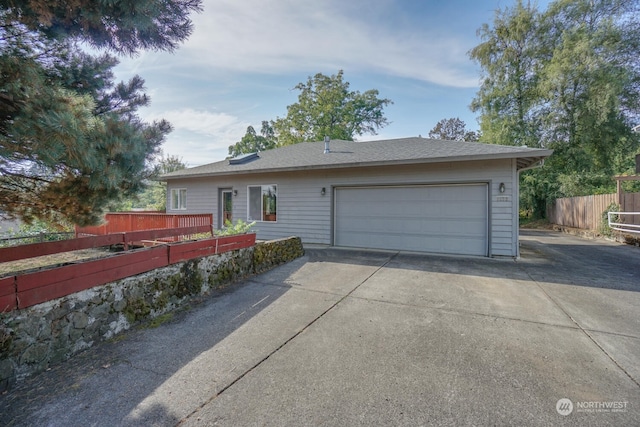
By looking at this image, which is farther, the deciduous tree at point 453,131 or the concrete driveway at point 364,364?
the deciduous tree at point 453,131

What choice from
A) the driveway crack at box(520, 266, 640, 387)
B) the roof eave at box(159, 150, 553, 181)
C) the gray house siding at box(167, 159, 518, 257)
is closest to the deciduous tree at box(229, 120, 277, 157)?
the gray house siding at box(167, 159, 518, 257)

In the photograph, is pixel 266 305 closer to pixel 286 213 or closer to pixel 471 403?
pixel 471 403

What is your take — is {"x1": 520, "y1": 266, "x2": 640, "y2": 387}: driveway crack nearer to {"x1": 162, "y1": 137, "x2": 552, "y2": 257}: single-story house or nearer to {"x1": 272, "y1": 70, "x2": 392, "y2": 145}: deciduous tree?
{"x1": 162, "y1": 137, "x2": 552, "y2": 257}: single-story house

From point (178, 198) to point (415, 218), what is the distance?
9669 millimetres

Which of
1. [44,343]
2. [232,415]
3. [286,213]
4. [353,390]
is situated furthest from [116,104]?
[286,213]

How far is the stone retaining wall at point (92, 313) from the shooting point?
2.24 metres

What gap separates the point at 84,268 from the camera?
2.80 meters

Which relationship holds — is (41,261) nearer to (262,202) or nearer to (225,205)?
(225,205)

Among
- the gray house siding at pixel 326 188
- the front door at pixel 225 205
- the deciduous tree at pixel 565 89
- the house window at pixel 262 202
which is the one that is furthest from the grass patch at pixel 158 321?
the deciduous tree at pixel 565 89

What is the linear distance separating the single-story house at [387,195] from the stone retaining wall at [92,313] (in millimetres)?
4806

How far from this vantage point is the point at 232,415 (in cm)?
193

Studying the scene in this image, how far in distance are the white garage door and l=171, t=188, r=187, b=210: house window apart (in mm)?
6853


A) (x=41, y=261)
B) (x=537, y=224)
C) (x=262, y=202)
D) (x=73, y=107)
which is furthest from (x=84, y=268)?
(x=537, y=224)

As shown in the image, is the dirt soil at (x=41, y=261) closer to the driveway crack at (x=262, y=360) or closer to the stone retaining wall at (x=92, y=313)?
the stone retaining wall at (x=92, y=313)
